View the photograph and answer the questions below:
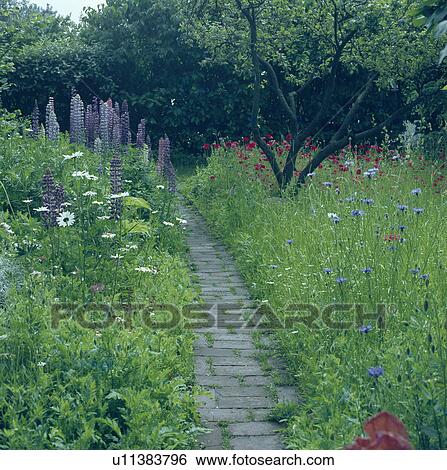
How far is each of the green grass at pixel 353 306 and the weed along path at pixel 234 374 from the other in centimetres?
16

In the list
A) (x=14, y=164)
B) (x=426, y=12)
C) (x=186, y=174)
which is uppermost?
(x=426, y=12)

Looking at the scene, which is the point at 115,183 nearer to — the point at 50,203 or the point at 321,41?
the point at 50,203

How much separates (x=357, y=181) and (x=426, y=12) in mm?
5152

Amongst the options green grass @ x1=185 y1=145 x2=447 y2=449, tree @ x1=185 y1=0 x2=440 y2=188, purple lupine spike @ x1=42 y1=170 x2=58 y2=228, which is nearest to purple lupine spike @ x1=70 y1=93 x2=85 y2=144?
green grass @ x1=185 y1=145 x2=447 y2=449

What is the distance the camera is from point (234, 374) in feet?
15.6

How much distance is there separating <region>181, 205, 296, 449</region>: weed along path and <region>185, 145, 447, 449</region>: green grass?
0.52 ft

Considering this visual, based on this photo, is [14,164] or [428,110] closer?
[14,164]

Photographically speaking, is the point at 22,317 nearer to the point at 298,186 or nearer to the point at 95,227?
the point at 95,227

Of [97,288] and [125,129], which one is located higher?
[125,129]

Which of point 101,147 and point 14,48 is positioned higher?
point 14,48

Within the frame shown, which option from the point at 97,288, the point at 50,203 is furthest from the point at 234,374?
the point at 50,203

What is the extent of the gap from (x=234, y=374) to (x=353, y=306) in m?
0.87

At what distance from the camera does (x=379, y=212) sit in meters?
6.93

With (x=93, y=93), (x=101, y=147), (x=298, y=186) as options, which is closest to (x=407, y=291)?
(x=101, y=147)
